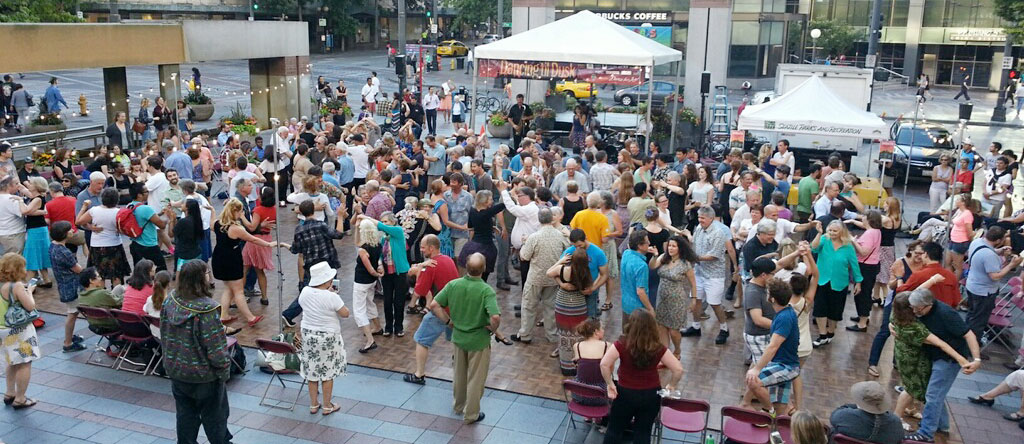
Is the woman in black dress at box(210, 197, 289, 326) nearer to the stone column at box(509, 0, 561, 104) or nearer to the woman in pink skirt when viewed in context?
the woman in pink skirt

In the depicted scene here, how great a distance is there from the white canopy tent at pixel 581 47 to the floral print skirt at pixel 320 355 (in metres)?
8.78

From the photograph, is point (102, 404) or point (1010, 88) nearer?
point (102, 404)

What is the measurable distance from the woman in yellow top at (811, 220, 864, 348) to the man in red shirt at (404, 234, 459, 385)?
12.7 feet

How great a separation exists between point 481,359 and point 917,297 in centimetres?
348

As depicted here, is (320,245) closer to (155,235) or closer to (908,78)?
(155,235)

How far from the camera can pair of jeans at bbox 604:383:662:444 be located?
5.89 metres

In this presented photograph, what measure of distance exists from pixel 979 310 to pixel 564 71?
8547 mm

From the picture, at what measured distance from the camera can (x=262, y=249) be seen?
9805 millimetres

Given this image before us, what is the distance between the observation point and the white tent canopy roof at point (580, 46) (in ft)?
48.8

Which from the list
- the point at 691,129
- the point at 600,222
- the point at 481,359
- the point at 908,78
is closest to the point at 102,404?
the point at 481,359

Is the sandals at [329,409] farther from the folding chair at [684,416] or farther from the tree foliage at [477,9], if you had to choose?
the tree foliage at [477,9]

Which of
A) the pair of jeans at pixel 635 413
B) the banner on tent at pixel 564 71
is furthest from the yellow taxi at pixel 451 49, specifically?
the pair of jeans at pixel 635 413

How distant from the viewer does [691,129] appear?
65.5 ft

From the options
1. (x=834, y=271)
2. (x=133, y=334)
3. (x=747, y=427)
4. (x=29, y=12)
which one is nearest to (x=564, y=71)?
(x=834, y=271)
